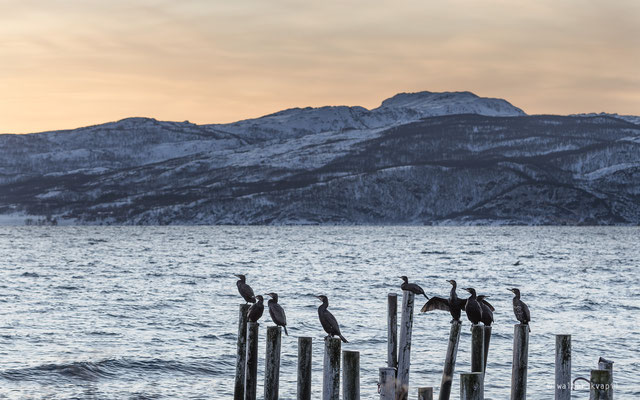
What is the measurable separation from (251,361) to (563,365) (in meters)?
8.31

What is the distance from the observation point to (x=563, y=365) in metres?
19.4

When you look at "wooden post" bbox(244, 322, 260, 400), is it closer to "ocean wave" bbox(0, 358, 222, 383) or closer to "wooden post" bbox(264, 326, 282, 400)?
"wooden post" bbox(264, 326, 282, 400)

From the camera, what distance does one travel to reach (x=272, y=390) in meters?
20.9

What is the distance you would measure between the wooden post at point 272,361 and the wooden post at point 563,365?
639 cm

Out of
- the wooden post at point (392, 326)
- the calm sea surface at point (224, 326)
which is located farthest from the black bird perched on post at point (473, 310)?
the calm sea surface at point (224, 326)

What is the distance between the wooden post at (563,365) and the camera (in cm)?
→ 1911

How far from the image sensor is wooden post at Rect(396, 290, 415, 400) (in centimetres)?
2252

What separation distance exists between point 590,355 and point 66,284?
191 ft

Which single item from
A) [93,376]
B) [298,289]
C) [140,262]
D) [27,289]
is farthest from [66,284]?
[93,376]

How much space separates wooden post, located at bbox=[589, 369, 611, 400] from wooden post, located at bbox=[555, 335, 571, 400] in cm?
324

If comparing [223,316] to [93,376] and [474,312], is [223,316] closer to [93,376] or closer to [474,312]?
[93,376]

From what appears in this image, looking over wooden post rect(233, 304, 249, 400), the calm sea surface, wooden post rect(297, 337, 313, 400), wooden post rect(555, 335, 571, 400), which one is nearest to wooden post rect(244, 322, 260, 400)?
wooden post rect(233, 304, 249, 400)

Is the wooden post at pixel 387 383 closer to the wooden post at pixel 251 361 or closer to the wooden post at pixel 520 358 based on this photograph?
the wooden post at pixel 520 358

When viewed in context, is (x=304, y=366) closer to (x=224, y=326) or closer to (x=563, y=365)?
(x=563, y=365)
